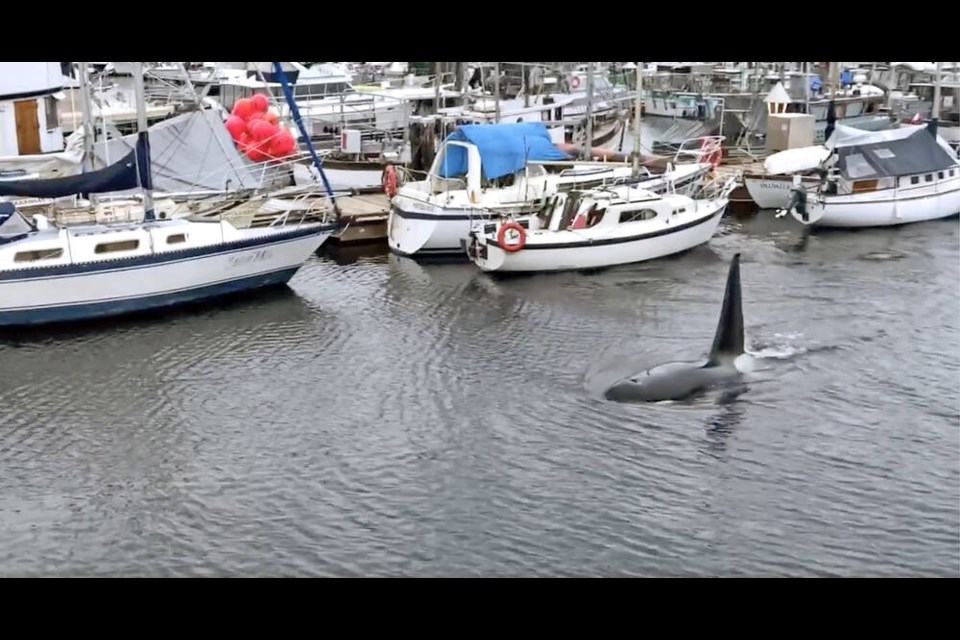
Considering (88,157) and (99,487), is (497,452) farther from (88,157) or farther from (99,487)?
(88,157)

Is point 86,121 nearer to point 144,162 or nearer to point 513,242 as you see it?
point 144,162

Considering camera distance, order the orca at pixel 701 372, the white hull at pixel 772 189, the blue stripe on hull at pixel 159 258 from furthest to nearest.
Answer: the white hull at pixel 772 189 < the blue stripe on hull at pixel 159 258 < the orca at pixel 701 372

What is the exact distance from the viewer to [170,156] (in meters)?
31.6

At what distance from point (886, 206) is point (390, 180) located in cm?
1467

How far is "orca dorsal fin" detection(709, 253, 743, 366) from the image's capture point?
19.8m

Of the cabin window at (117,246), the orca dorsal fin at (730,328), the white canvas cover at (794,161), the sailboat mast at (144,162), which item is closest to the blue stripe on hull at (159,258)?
the cabin window at (117,246)

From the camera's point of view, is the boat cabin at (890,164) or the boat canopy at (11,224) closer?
the boat canopy at (11,224)

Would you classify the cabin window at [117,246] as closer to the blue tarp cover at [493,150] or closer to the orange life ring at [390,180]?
the orange life ring at [390,180]

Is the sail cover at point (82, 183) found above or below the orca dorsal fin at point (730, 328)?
above

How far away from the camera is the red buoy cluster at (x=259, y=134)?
115 feet

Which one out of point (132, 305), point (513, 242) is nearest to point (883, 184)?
point (513, 242)

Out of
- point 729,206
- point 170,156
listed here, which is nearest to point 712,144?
point 729,206

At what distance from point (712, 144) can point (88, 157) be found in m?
18.9
